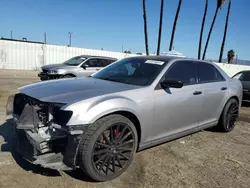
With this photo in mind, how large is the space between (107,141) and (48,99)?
0.90m

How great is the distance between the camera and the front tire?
8.94ft

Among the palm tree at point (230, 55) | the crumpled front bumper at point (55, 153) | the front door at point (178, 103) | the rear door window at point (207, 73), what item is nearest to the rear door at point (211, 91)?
the rear door window at point (207, 73)

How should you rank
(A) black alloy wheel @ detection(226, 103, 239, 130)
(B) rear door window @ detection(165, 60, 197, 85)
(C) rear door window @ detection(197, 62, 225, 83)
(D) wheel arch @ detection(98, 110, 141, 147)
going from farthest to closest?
(A) black alloy wheel @ detection(226, 103, 239, 130), (C) rear door window @ detection(197, 62, 225, 83), (B) rear door window @ detection(165, 60, 197, 85), (D) wheel arch @ detection(98, 110, 141, 147)

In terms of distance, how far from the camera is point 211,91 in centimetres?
460

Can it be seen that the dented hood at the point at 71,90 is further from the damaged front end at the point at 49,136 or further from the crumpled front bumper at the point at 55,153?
the crumpled front bumper at the point at 55,153

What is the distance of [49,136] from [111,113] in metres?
0.80

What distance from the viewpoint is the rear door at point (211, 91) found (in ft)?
14.7

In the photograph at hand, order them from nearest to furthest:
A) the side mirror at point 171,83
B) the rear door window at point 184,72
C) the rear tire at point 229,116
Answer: the side mirror at point 171,83
the rear door window at point 184,72
the rear tire at point 229,116

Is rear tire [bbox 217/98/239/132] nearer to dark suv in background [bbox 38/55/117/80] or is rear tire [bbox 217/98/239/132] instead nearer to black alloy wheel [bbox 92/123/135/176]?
black alloy wheel [bbox 92/123/135/176]

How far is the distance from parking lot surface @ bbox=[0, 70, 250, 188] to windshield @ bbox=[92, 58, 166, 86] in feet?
4.11

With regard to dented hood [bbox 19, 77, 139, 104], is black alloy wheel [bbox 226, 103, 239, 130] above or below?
below

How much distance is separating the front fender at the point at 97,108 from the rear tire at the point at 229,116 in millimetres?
2899

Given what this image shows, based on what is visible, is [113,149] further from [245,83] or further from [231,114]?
[245,83]

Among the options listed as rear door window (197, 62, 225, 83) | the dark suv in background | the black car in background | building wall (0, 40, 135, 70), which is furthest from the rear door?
building wall (0, 40, 135, 70)
